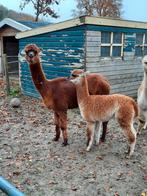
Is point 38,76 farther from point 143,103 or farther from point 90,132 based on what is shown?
point 143,103

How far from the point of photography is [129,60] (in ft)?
28.3

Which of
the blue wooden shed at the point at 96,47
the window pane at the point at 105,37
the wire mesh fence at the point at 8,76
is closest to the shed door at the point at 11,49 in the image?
the wire mesh fence at the point at 8,76

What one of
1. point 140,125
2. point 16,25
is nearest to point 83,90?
point 140,125

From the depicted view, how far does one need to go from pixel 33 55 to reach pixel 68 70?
3.44 metres

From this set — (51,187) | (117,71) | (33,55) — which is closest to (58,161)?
(51,187)

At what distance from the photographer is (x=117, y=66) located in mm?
8227

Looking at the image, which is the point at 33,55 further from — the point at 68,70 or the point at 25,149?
the point at 68,70

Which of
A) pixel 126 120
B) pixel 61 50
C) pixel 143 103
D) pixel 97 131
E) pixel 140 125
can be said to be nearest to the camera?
pixel 126 120

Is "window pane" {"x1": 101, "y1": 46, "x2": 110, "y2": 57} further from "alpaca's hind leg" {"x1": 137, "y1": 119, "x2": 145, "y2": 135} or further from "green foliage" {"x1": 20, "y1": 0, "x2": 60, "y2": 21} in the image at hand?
"green foliage" {"x1": 20, "y1": 0, "x2": 60, "y2": 21}

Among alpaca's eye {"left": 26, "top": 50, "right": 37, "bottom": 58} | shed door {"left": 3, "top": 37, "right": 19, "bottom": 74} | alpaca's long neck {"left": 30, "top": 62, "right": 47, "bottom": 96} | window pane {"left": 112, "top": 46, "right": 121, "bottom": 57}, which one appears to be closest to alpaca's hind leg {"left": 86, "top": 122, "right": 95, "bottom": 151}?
alpaca's long neck {"left": 30, "top": 62, "right": 47, "bottom": 96}

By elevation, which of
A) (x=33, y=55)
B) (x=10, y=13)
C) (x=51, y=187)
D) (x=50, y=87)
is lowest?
(x=51, y=187)

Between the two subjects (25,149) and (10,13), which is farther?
(10,13)

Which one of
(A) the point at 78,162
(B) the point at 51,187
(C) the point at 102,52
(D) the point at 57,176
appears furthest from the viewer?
(C) the point at 102,52

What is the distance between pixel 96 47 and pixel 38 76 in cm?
315
